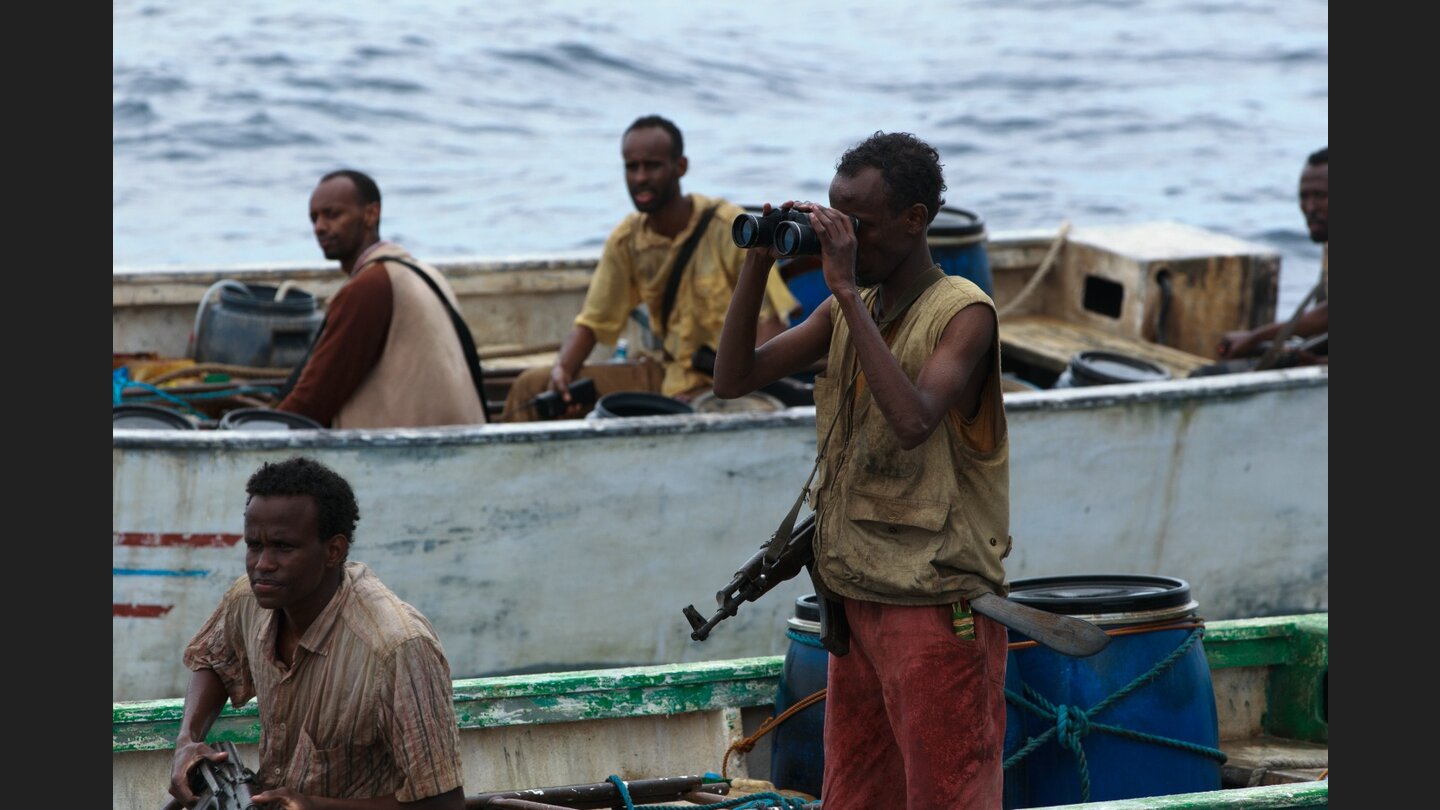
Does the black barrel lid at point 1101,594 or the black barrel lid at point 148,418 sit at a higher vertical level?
the black barrel lid at point 148,418

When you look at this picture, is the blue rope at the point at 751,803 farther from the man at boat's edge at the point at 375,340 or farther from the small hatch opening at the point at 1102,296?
the small hatch opening at the point at 1102,296

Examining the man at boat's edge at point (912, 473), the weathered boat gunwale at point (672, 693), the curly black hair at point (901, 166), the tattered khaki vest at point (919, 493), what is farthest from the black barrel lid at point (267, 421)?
the curly black hair at point (901, 166)

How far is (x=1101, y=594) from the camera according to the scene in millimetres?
4668

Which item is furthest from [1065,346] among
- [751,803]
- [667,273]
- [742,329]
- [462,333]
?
[742,329]

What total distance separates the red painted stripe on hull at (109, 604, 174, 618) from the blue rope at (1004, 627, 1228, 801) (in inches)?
129

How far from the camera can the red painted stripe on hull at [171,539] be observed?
6387 millimetres

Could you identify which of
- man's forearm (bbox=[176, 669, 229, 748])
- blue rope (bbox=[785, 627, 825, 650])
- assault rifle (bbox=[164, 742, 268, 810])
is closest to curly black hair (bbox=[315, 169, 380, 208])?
blue rope (bbox=[785, 627, 825, 650])

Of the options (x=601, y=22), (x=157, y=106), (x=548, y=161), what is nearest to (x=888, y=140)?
(x=548, y=161)

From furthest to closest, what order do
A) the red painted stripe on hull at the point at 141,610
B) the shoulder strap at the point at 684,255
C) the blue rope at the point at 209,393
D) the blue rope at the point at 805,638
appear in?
the blue rope at the point at 209,393
the shoulder strap at the point at 684,255
the red painted stripe on hull at the point at 141,610
the blue rope at the point at 805,638

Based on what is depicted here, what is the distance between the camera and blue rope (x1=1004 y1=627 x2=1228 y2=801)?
14.7ft

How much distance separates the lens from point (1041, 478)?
23.5 ft

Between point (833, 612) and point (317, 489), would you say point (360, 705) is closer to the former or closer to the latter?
point (317, 489)

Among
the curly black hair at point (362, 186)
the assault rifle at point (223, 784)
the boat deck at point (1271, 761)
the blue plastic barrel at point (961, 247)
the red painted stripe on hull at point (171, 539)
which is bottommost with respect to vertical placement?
the boat deck at point (1271, 761)

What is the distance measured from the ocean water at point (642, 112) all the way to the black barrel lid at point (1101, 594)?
13.6 metres
